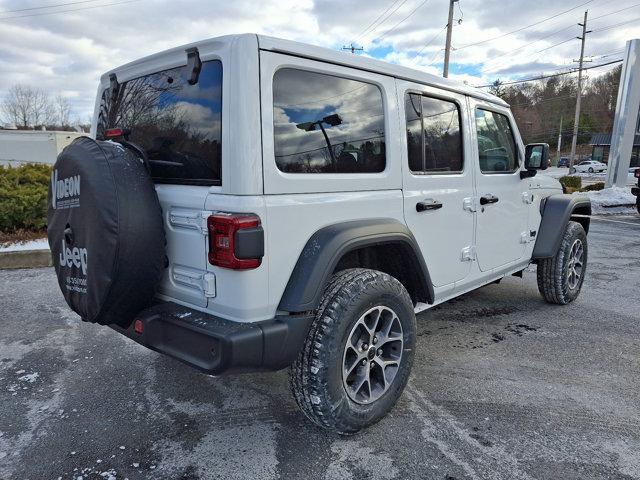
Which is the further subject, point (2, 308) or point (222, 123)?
point (2, 308)

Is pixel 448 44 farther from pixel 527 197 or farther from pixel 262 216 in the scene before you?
pixel 262 216


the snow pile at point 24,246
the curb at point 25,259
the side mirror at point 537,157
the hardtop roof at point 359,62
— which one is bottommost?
the curb at point 25,259

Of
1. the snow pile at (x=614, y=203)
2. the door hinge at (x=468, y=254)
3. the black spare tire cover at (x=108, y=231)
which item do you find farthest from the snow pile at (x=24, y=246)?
the snow pile at (x=614, y=203)

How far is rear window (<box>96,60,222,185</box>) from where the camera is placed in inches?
90.3

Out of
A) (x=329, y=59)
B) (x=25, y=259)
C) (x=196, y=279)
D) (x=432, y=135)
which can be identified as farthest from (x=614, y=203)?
(x=196, y=279)

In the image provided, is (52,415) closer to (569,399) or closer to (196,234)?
(196,234)

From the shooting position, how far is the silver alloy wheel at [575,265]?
4.79 metres

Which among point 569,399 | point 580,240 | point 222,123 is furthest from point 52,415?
point 580,240

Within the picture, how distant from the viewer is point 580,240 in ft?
16.1

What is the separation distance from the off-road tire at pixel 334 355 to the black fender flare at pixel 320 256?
0.13 m

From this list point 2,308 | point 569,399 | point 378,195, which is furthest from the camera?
point 2,308

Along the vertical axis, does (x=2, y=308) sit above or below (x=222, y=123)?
below

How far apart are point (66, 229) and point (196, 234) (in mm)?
702

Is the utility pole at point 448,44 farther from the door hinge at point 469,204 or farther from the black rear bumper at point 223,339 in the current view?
the black rear bumper at point 223,339
